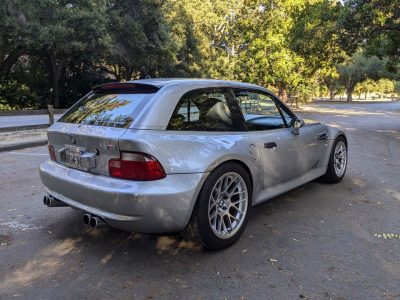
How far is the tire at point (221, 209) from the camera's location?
3061 mm

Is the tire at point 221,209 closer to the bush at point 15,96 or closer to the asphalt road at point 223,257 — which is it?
the asphalt road at point 223,257

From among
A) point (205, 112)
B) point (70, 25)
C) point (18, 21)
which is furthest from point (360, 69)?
point (205, 112)

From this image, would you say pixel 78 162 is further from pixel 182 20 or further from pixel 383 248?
pixel 182 20

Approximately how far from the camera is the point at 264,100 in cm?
432

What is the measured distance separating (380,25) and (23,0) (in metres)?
17.7

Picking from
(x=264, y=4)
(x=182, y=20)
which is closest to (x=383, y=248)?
(x=264, y=4)

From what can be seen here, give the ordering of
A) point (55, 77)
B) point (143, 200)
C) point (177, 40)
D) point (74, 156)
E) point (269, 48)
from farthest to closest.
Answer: point (177, 40)
point (269, 48)
point (55, 77)
point (74, 156)
point (143, 200)

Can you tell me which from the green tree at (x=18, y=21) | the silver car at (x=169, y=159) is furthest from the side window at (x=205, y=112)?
the green tree at (x=18, y=21)

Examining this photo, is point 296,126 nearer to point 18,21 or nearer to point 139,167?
point 139,167

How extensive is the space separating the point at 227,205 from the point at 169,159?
0.87 meters

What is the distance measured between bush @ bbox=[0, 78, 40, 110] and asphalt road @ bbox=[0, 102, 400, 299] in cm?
1975

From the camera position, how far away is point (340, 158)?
18.2 ft

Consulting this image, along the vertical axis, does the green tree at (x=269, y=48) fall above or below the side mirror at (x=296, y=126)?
above

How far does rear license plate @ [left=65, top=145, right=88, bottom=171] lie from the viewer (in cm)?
323
